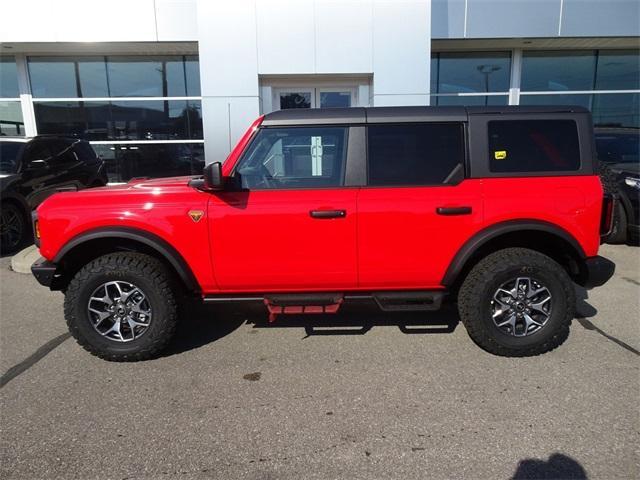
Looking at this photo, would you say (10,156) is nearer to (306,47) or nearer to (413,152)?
(306,47)

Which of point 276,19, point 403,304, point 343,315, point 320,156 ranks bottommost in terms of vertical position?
point 343,315

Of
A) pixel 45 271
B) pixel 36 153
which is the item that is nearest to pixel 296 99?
pixel 36 153

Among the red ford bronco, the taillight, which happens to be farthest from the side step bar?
the taillight

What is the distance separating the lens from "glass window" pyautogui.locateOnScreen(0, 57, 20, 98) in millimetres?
11664

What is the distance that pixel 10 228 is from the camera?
23.3ft

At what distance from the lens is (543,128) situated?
11.4 ft

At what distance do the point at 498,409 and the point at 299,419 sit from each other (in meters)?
1.27

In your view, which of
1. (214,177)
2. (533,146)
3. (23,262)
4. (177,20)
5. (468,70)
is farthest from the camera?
(468,70)

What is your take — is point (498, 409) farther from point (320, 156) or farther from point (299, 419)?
point (320, 156)

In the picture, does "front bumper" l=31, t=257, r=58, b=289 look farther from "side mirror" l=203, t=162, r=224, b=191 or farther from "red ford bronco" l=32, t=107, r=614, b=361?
"side mirror" l=203, t=162, r=224, b=191

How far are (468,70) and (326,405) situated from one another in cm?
1095

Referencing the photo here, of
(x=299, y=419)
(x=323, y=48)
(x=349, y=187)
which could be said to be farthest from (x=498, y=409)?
(x=323, y=48)

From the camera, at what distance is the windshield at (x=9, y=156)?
285 inches

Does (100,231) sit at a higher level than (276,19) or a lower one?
lower
